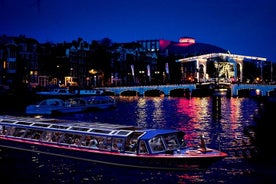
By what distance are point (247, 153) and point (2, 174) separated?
1645 centimetres

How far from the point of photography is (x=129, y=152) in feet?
85.9

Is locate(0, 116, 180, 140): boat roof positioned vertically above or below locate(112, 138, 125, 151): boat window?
above

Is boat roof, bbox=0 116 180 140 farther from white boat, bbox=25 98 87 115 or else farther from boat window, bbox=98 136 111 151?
white boat, bbox=25 98 87 115

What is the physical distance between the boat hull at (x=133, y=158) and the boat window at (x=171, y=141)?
138 centimetres

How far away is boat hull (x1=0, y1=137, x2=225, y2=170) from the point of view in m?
24.8

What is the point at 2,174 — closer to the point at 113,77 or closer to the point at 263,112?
the point at 263,112

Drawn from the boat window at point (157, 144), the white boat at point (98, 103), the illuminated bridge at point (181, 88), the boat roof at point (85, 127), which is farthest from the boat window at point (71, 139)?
the illuminated bridge at point (181, 88)

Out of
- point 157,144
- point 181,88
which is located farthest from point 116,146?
point 181,88

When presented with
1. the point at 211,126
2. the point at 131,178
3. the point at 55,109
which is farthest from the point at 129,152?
the point at 55,109

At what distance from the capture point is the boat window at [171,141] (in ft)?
86.3

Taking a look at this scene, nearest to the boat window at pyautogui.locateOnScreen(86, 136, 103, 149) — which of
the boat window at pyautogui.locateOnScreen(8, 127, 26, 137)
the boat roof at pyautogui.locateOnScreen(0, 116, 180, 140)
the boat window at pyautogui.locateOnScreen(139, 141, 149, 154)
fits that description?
the boat roof at pyautogui.locateOnScreen(0, 116, 180, 140)

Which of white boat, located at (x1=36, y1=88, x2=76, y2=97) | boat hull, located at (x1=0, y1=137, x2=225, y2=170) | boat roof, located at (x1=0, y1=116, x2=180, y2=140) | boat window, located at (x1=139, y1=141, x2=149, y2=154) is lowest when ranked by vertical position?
boat hull, located at (x1=0, y1=137, x2=225, y2=170)

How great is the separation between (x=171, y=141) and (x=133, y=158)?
8.05ft

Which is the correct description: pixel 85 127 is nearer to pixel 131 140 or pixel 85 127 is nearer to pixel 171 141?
pixel 131 140
